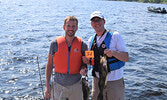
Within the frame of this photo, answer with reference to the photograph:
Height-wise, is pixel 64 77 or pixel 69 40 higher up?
pixel 69 40

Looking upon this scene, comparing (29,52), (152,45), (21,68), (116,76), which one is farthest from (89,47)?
(152,45)

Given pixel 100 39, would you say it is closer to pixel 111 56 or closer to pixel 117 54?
pixel 111 56

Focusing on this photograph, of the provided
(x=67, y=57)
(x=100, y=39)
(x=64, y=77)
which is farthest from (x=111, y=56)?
(x=64, y=77)

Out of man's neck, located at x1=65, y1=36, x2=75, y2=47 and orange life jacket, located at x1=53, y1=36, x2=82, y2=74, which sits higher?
man's neck, located at x1=65, y1=36, x2=75, y2=47

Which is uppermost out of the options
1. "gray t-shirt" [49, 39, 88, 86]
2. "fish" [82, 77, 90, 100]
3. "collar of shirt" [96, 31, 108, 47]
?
"collar of shirt" [96, 31, 108, 47]

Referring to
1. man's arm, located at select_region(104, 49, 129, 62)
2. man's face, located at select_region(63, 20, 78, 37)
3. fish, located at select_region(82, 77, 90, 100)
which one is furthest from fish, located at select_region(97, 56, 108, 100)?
man's face, located at select_region(63, 20, 78, 37)

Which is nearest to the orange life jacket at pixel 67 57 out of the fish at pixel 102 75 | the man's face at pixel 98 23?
the man's face at pixel 98 23

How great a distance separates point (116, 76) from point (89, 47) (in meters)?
1.04

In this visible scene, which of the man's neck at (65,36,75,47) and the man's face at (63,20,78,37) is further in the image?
the man's neck at (65,36,75,47)

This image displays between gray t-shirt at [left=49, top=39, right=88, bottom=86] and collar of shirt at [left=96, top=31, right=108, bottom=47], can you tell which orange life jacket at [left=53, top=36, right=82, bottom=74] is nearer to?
gray t-shirt at [left=49, top=39, right=88, bottom=86]

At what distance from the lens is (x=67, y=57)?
5500mm

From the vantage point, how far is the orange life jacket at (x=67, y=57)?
5367 millimetres

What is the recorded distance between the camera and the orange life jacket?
5.37 m

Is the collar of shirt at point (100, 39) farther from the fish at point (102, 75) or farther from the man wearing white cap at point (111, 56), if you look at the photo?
the fish at point (102, 75)
